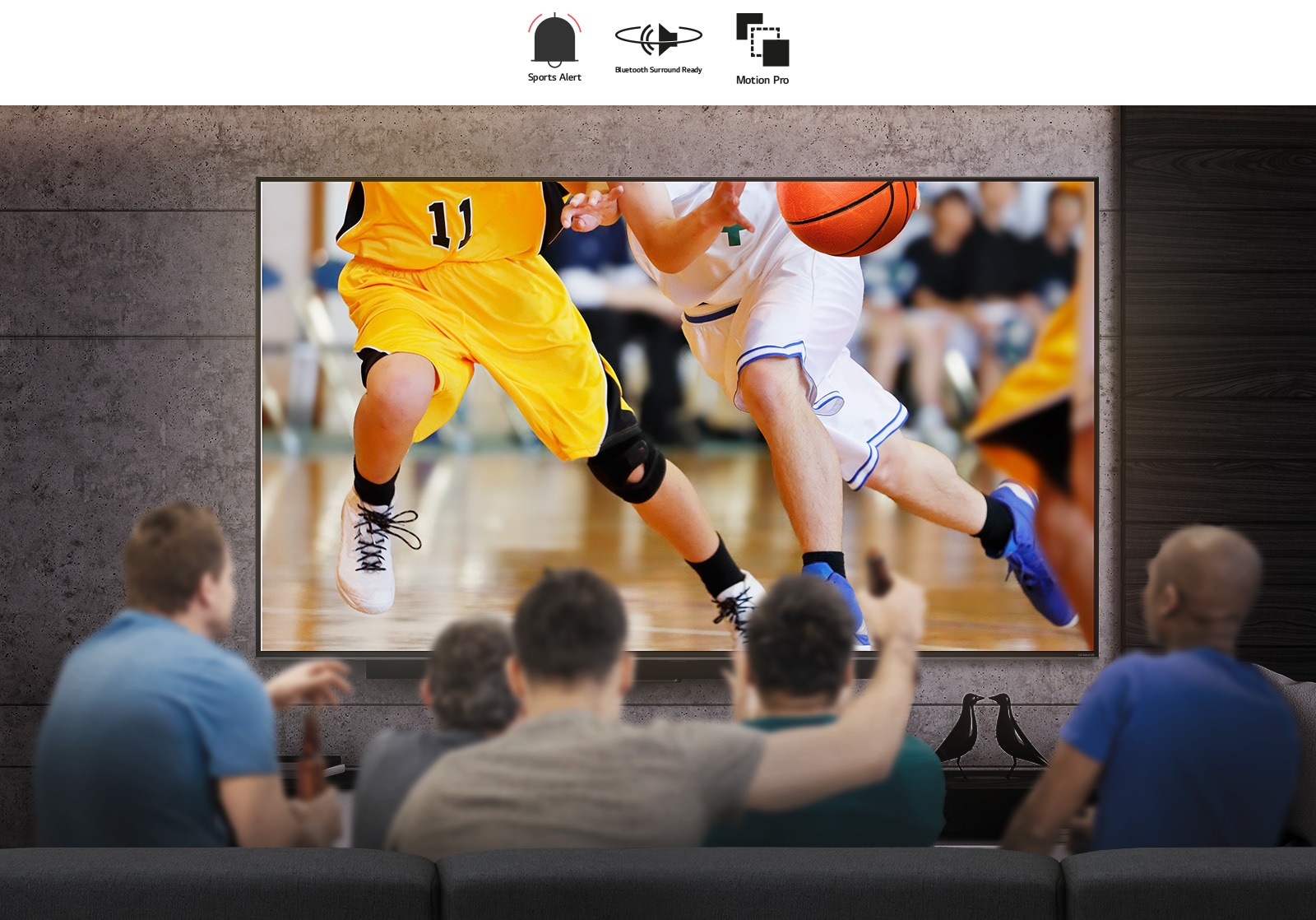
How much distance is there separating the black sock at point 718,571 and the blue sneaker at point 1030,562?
80 centimetres

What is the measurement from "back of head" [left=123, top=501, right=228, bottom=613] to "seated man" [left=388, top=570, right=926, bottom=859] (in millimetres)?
311

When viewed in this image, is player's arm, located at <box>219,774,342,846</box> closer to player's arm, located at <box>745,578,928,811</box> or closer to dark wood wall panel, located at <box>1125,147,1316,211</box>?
player's arm, located at <box>745,578,928,811</box>

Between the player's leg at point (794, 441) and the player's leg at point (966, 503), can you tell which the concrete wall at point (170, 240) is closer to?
the player's leg at point (966, 503)

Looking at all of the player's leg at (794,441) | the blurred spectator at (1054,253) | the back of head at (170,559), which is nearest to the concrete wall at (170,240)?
the blurred spectator at (1054,253)

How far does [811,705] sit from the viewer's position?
Answer: 1.16 meters

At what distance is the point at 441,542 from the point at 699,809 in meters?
2.19

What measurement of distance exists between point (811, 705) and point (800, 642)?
0.07m

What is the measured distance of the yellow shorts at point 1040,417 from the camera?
322cm

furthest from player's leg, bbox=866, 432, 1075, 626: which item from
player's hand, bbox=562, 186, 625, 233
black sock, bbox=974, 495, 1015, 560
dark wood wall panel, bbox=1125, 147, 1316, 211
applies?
player's hand, bbox=562, 186, 625, 233

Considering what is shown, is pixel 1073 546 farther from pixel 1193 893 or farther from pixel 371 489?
pixel 1193 893

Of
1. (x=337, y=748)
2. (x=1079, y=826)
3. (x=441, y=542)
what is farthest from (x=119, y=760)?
(x=441, y=542)

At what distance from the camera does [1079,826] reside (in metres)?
1.17

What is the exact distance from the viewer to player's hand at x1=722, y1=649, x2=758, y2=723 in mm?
1171
